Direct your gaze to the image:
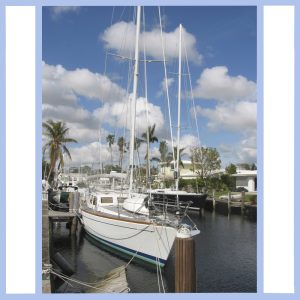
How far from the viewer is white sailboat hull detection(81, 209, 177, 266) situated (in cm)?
1248

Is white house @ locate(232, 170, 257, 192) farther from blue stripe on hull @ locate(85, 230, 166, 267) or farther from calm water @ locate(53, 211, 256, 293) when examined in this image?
blue stripe on hull @ locate(85, 230, 166, 267)

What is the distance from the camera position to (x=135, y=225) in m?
13.3

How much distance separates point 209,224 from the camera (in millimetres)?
25172

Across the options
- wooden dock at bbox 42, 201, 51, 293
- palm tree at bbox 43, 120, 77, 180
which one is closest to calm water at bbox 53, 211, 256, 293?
wooden dock at bbox 42, 201, 51, 293

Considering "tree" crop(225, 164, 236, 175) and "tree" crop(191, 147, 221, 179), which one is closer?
"tree" crop(191, 147, 221, 179)

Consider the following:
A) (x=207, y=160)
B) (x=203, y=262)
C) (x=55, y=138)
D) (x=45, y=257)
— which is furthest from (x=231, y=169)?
(x=45, y=257)

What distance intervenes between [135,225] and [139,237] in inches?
18.7

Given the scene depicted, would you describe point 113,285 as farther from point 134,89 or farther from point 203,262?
point 134,89

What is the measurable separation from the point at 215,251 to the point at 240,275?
3.69 metres

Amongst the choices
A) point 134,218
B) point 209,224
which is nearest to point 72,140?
point 209,224

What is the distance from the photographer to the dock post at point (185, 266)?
772 centimetres
